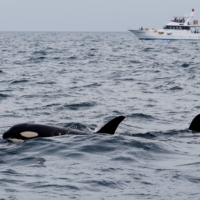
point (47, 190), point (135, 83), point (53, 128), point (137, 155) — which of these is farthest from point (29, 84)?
point (47, 190)

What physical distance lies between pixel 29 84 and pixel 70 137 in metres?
11.2

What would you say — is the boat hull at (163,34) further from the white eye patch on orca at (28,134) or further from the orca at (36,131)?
the white eye patch on orca at (28,134)

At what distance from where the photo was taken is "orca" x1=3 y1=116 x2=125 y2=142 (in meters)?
8.99

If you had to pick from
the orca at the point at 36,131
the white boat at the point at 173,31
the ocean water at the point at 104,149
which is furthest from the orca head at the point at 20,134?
the white boat at the point at 173,31

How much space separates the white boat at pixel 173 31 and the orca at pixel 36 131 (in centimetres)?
8038

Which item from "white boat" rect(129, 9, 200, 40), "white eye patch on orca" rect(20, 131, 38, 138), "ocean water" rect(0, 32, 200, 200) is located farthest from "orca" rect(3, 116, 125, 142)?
"white boat" rect(129, 9, 200, 40)

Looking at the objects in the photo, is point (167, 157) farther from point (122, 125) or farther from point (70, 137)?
point (122, 125)

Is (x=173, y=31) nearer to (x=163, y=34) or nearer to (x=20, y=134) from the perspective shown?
(x=163, y=34)

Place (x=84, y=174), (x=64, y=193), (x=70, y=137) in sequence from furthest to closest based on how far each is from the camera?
(x=70, y=137) → (x=84, y=174) → (x=64, y=193)

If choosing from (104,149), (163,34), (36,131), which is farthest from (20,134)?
(163,34)

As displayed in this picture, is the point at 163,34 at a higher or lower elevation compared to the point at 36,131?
higher

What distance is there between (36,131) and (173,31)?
81844mm

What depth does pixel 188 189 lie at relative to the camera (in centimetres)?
627

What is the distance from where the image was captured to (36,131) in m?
9.12
